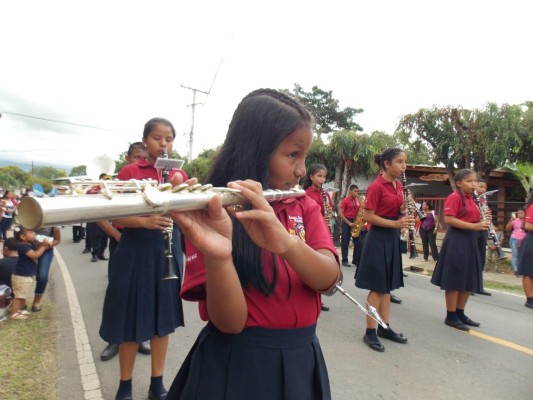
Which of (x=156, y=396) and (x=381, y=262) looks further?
(x=381, y=262)

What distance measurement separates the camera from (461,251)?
4.73m

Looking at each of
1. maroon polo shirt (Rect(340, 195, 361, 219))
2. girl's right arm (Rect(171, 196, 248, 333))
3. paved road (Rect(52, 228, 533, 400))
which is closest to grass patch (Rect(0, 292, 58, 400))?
paved road (Rect(52, 228, 533, 400))

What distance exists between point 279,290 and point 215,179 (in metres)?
0.50

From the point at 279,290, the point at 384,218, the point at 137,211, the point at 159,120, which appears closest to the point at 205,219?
the point at 137,211

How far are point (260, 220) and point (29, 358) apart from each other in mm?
3734

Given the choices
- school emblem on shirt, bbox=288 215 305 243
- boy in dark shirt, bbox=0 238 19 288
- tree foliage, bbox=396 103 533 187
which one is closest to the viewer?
school emblem on shirt, bbox=288 215 305 243

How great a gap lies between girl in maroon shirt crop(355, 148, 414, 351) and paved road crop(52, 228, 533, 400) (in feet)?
1.19

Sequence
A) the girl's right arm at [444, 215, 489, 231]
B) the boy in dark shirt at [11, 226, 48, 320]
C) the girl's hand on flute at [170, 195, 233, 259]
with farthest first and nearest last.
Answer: the boy in dark shirt at [11, 226, 48, 320]
the girl's right arm at [444, 215, 489, 231]
the girl's hand on flute at [170, 195, 233, 259]

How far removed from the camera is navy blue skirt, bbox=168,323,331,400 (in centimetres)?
134

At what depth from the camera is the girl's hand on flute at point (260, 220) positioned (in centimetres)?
112

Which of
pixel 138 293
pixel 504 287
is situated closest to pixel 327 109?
pixel 504 287

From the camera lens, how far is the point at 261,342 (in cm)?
137

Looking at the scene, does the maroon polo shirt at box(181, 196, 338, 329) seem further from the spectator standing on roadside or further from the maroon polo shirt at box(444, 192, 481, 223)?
the spectator standing on roadside

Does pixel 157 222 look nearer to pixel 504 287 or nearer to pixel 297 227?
pixel 297 227
